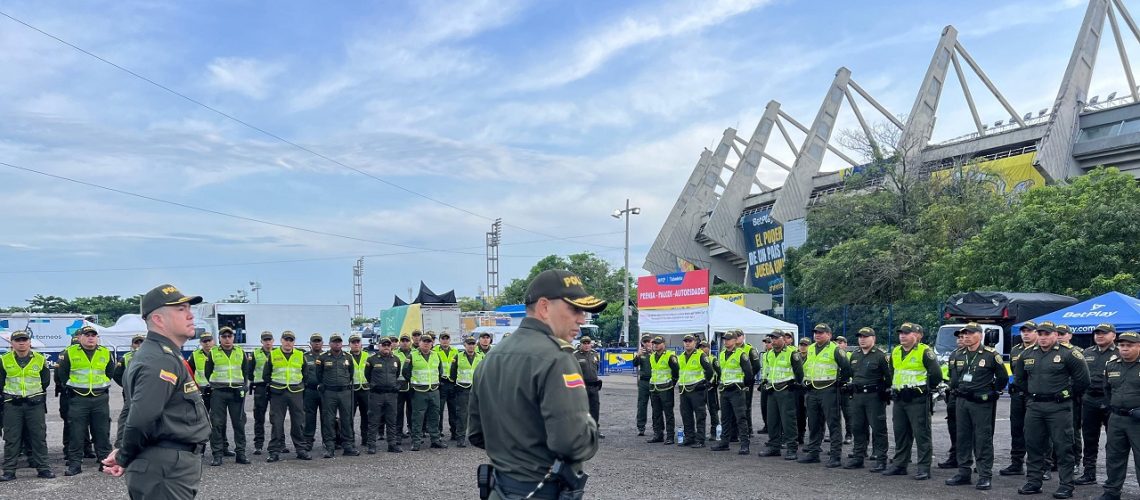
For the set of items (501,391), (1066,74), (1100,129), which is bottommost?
(501,391)

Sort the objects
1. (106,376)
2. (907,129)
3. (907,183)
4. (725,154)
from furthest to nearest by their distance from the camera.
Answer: (725,154) < (907,129) < (907,183) < (106,376)

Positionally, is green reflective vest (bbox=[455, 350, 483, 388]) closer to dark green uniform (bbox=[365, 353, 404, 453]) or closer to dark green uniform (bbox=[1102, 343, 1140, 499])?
dark green uniform (bbox=[365, 353, 404, 453])

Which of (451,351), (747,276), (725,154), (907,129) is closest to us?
(451,351)

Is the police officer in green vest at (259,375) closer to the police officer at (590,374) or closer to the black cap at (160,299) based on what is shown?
the police officer at (590,374)

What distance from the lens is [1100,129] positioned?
42.2 metres

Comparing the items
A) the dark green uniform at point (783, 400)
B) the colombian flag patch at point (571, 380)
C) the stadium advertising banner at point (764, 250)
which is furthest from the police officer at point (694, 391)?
the stadium advertising banner at point (764, 250)

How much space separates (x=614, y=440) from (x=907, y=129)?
40508 mm

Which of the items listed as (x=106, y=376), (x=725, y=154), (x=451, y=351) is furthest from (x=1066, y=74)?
(x=106, y=376)

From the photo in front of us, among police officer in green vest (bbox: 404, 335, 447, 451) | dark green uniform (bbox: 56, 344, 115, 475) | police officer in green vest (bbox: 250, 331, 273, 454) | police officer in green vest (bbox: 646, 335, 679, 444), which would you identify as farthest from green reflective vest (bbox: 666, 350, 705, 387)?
dark green uniform (bbox: 56, 344, 115, 475)

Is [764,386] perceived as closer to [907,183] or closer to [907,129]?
[907,183]

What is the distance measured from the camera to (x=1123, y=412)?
29.5 feet

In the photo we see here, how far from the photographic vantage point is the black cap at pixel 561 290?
354cm

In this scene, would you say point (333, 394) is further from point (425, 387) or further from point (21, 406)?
point (21, 406)

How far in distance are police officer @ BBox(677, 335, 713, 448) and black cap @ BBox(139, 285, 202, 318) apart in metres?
10.5
